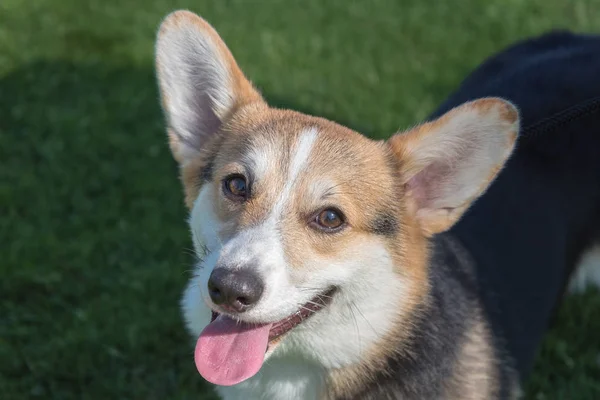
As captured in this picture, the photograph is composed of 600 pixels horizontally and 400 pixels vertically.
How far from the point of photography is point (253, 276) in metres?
2.54

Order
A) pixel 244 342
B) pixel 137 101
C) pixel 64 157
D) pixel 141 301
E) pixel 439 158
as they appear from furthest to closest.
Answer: pixel 137 101
pixel 64 157
pixel 141 301
pixel 439 158
pixel 244 342

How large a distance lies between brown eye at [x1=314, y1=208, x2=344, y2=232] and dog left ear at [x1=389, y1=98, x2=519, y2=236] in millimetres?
357

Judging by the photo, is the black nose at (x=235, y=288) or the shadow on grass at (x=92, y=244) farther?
the shadow on grass at (x=92, y=244)

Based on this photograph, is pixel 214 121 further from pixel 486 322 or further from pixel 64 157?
pixel 64 157

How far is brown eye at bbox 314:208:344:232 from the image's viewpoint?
287 centimetres

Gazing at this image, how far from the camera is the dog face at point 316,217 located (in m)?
2.69

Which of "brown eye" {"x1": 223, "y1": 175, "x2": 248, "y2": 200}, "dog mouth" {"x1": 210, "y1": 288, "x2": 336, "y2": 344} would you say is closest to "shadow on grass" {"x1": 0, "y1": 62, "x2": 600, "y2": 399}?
"dog mouth" {"x1": 210, "y1": 288, "x2": 336, "y2": 344}

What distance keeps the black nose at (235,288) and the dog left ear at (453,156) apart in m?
0.85

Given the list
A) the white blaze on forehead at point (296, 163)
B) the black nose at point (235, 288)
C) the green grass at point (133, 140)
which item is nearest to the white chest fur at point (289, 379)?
the black nose at point (235, 288)

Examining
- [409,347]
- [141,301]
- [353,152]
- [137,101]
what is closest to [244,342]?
[409,347]

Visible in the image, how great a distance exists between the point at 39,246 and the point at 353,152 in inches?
106

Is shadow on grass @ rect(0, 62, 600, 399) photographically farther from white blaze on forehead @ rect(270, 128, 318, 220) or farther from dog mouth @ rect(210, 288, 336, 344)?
white blaze on forehead @ rect(270, 128, 318, 220)

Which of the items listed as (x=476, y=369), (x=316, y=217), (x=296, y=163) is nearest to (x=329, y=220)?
(x=316, y=217)

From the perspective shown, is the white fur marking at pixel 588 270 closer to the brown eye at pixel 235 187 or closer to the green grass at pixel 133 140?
the green grass at pixel 133 140
